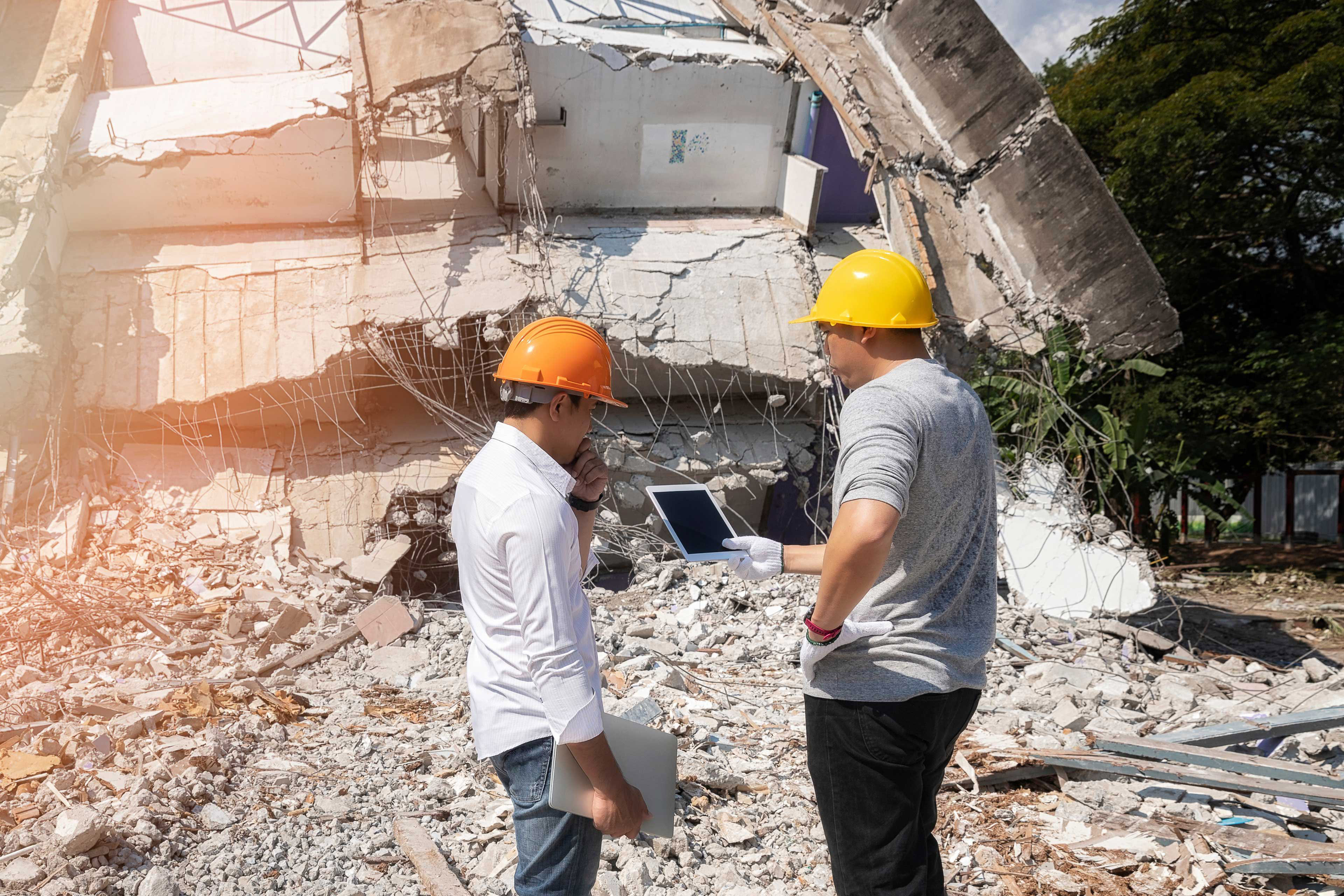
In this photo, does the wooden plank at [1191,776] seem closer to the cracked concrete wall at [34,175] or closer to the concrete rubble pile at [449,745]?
the concrete rubble pile at [449,745]

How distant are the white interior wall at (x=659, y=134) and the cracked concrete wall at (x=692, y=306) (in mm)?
717

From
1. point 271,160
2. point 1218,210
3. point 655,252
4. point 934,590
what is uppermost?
point 1218,210

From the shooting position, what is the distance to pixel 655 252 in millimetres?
7188

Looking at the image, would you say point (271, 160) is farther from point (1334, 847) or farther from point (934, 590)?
point (1334, 847)

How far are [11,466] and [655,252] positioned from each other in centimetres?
473

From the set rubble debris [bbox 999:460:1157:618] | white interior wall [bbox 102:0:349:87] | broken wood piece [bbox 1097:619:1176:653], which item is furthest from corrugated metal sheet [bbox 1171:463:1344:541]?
white interior wall [bbox 102:0:349:87]

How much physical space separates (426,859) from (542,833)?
1.56 metres

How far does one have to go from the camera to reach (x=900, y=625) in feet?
6.46

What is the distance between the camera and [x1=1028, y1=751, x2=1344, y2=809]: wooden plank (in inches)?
133

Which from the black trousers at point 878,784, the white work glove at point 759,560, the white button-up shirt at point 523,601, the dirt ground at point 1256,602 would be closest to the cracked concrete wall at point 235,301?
the white work glove at point 759,560

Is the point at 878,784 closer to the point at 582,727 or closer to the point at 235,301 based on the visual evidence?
the point at 582,727

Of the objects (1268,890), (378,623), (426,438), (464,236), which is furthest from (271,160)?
(1268,890)

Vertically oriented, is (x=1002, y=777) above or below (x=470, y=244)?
below

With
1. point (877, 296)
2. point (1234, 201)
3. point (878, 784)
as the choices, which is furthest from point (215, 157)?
point (1234, 201)
